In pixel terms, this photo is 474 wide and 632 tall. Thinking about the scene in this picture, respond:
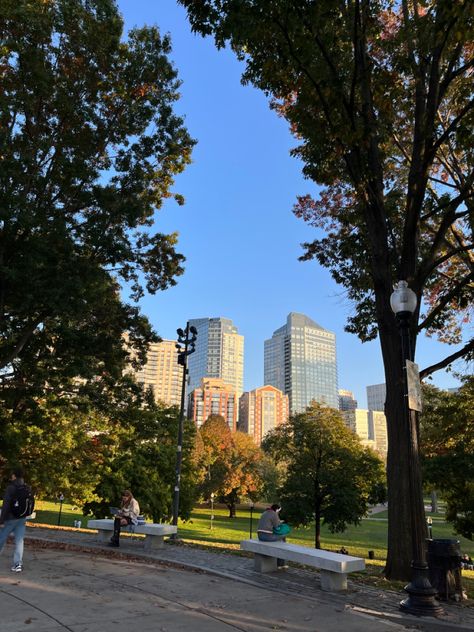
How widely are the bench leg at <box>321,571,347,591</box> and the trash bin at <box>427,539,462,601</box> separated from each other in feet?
4.34

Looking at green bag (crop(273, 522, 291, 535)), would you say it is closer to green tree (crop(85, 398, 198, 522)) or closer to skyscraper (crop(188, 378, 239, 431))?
green tree (crop(85, 398, 198, 522))

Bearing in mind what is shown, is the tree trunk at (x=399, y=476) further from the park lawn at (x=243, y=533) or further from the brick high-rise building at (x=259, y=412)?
the brick high-rise building at (x=259, y=412)

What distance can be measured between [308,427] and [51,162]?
20.2m

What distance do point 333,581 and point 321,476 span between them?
18.4 metres

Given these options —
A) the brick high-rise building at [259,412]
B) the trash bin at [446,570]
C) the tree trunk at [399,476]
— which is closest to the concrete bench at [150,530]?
the tree trunk at [399,476]

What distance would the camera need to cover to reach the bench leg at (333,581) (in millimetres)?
7637

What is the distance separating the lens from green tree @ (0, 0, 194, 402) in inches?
514

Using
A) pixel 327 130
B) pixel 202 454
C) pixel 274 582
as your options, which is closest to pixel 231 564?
pixel 274 582

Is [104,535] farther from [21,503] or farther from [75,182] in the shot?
[75,182]

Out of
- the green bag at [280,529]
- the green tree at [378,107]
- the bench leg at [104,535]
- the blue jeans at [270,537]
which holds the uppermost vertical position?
the green tree at [378,107]

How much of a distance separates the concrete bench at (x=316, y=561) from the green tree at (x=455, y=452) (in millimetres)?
15543

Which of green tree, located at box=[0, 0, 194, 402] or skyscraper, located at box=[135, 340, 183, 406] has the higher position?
skyscraper, located at box=[135, 340, 183, 406]

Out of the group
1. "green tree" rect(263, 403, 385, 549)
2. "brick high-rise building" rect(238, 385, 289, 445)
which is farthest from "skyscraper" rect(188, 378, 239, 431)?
"green tree" rect(263, 403, 385, 549)

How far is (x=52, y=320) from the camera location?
15.9m
